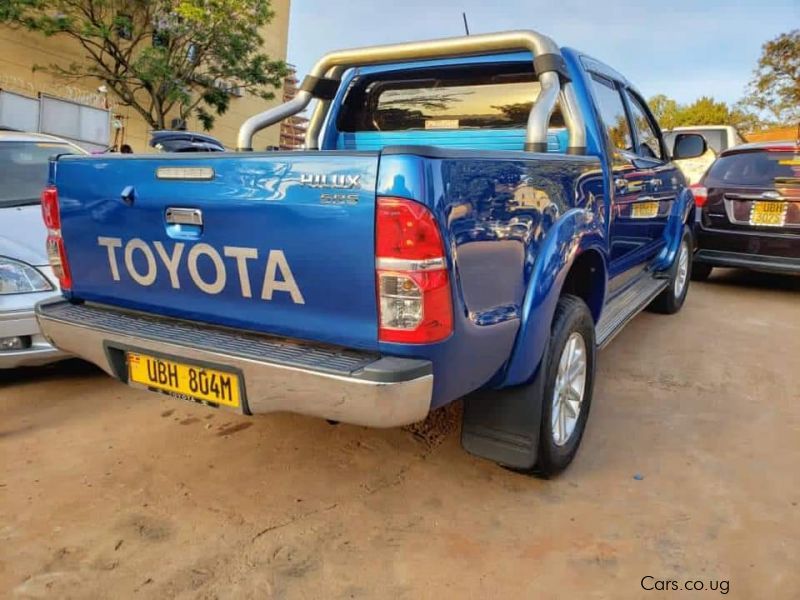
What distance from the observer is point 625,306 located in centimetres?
391

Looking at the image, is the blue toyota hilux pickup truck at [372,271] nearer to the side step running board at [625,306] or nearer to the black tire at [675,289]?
the side step running board at [625,306]

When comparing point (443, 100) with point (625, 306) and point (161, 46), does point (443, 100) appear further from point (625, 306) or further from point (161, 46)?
point (161, 46)

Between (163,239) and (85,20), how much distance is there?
15.9 m

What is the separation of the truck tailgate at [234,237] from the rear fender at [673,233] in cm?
370

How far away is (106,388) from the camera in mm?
3744

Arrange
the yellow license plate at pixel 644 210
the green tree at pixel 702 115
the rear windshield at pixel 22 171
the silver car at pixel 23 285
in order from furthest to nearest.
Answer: the green tree at pixel 702 115
the rear windshield at pixel 22 171
the yellow license plate at pixel 644 210
the silver car at pixel 23 285

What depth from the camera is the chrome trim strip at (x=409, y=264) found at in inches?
71.8

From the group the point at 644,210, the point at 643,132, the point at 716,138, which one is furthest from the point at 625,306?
the point at 716,138

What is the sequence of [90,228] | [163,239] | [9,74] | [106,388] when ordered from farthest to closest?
1. [9,74]
2. [106,388]
3. [90,228]
4. [163,239]

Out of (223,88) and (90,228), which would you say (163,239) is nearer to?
(90,228)

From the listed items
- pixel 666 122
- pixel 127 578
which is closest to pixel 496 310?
pixel 127 578

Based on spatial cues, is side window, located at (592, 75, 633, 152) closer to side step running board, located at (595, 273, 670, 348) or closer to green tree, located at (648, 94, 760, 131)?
side step running board, located at (595, 273, 670, 348)

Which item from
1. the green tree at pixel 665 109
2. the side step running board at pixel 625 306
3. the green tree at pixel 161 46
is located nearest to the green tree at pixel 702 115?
the green tree at pixel 665 109

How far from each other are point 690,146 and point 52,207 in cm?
409
